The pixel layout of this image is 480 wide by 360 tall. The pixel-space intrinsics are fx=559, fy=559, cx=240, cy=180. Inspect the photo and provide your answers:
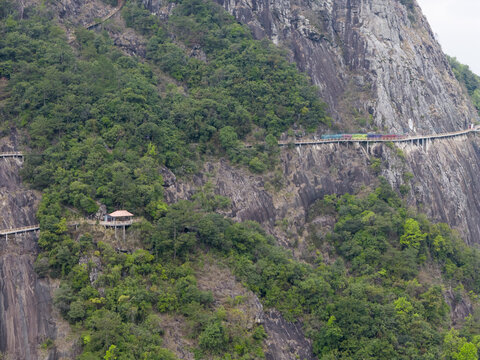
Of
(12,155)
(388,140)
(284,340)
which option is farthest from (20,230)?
(388,140)

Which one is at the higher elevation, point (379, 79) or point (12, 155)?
point (379, 79)

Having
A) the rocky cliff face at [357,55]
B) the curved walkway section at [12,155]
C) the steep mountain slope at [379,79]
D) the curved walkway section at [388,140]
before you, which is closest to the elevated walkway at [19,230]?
the curved walkway section at [12,155]

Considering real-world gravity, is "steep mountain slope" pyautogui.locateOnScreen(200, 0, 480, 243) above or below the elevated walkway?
above

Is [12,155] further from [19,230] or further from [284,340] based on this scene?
[284,340]

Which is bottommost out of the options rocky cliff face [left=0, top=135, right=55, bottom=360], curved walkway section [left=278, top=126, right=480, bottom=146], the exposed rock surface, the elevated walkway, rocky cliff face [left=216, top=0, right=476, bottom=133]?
the exposed rock surface

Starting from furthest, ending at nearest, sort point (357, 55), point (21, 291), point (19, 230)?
point (357, 55)
point (19, 230)
point (21, 291)

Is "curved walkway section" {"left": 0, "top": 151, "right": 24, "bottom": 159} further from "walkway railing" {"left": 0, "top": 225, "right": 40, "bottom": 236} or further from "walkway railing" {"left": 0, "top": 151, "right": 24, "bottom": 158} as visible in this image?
"walkway railing" {"left": 0, "top": 225, "right": 40, "bottom": 236}

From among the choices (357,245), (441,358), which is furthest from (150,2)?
(441,358)

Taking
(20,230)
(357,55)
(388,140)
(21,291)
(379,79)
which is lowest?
(21,291)

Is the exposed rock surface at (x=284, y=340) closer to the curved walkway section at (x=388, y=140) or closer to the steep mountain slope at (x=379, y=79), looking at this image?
the curved walkway section at (x=388, y=140)

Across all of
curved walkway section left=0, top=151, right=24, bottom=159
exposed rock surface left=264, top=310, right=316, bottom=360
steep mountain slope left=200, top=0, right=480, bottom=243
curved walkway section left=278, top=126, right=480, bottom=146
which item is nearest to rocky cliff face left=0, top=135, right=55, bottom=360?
curved walkway section left=0, top=151, right=24, bottom=159
